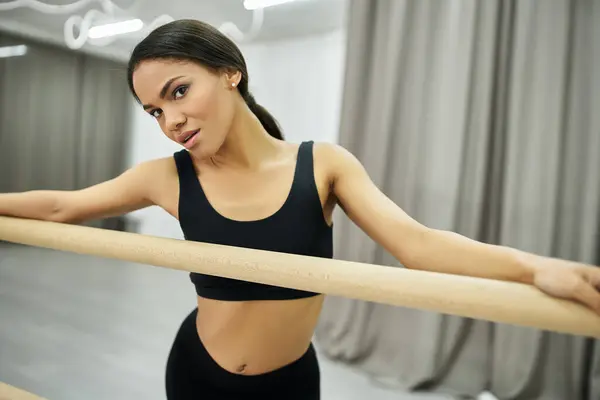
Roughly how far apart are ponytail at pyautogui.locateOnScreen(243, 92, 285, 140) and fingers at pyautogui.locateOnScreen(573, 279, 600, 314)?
19.9 inches

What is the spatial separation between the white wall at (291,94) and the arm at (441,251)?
744 millimetres

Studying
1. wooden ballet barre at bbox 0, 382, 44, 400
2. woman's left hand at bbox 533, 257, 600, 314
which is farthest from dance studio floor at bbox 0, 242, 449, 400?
woman's left hand at bbox 533, 257, 600, 314

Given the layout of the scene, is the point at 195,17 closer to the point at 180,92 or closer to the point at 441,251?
the point at 180,92

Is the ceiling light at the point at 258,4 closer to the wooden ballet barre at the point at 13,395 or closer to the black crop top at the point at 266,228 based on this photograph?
the black crop top at the point at 266,228

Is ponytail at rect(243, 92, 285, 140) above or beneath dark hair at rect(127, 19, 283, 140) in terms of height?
beneath

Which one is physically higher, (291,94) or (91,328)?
(291,94)

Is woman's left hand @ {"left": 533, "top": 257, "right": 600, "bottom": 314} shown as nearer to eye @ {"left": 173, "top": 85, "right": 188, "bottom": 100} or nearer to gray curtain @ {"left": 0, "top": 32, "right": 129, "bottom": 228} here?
eye @ {"left": 173, "top": 85, "right": 188, "bottom": 100}

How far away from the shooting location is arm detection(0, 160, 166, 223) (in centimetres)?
71

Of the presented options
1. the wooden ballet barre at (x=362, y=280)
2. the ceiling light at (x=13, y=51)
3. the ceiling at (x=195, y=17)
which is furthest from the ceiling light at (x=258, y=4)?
the ceiling light at (x=13, y=51)

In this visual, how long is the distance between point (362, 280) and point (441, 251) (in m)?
0.12

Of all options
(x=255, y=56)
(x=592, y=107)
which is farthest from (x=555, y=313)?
(x=592, y=107)

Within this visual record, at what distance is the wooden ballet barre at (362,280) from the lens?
41 cm

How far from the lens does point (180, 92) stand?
0.60 meters

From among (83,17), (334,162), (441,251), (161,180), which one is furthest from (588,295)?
(83,17)
